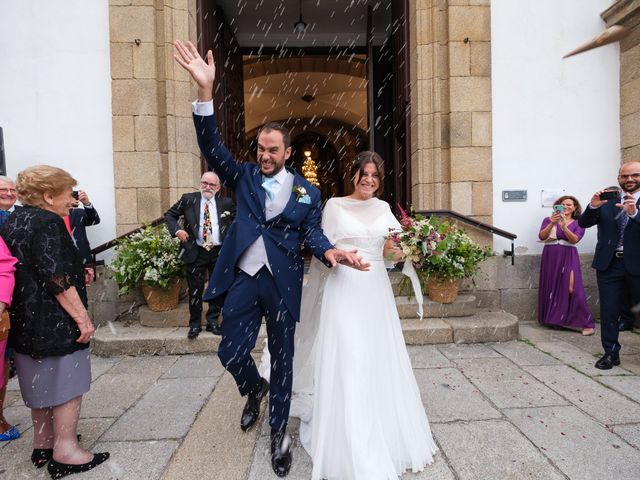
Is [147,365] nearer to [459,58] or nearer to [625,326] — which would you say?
[459,58]

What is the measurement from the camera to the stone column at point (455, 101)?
6273mm

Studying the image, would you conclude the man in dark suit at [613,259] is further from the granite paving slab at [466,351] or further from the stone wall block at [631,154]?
the stone wall block at [631,154]

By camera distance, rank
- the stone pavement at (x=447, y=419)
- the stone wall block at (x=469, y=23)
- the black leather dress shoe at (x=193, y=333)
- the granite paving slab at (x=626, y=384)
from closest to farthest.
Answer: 1. the stone pavement at (x=447, y=419)
2. the granite paving slab at (x=626, y=384)
3. the black leather dress shoe at (x=193, y=333)
4. the stone wall block at (x=469, y=23)

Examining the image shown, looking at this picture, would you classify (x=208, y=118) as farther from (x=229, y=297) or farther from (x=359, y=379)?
(x=359, y=379)

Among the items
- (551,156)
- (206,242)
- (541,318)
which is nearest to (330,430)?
(206,242)

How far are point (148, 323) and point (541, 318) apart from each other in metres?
5.41

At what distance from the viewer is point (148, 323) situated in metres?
5.51

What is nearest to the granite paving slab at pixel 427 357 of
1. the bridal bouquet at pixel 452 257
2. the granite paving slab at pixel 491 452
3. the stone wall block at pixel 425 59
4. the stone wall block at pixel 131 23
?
the bridal bouquet at pixel 452 257

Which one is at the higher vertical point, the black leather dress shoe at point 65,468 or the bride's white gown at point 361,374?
the bride's white gown at point 361,374

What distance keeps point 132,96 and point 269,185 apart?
433cm

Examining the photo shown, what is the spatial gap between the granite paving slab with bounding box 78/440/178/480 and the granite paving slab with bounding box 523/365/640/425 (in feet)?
10.3

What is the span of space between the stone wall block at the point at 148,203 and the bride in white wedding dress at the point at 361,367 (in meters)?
3.81

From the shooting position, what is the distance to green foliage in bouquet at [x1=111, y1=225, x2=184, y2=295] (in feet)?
17.2

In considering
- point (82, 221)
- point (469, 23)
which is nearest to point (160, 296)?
point (82, 221)
